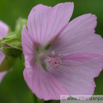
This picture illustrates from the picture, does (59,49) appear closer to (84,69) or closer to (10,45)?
(84,69)

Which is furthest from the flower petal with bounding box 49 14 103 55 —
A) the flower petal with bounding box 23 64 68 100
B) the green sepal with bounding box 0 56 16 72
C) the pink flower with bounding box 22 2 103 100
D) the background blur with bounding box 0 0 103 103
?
the background blur with bounding box 0 0 103 103

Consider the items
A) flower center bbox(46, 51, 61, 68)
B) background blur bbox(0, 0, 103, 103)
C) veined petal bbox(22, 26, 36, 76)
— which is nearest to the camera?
veined petal bbox(22, 26, 36, 76)

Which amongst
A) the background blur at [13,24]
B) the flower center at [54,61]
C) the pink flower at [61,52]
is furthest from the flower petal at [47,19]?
the background blur at [13,24]

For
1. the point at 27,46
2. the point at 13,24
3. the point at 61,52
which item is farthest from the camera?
the point at 13,24

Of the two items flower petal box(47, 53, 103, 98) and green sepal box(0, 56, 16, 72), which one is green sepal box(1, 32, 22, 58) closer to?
green sepal box(0, 56, 16, 72)

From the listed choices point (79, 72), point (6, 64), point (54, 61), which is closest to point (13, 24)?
point (6, 64)

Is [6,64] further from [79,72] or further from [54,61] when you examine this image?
[79,72]

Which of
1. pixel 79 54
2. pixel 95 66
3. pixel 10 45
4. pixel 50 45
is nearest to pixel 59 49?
pixel 50 45
